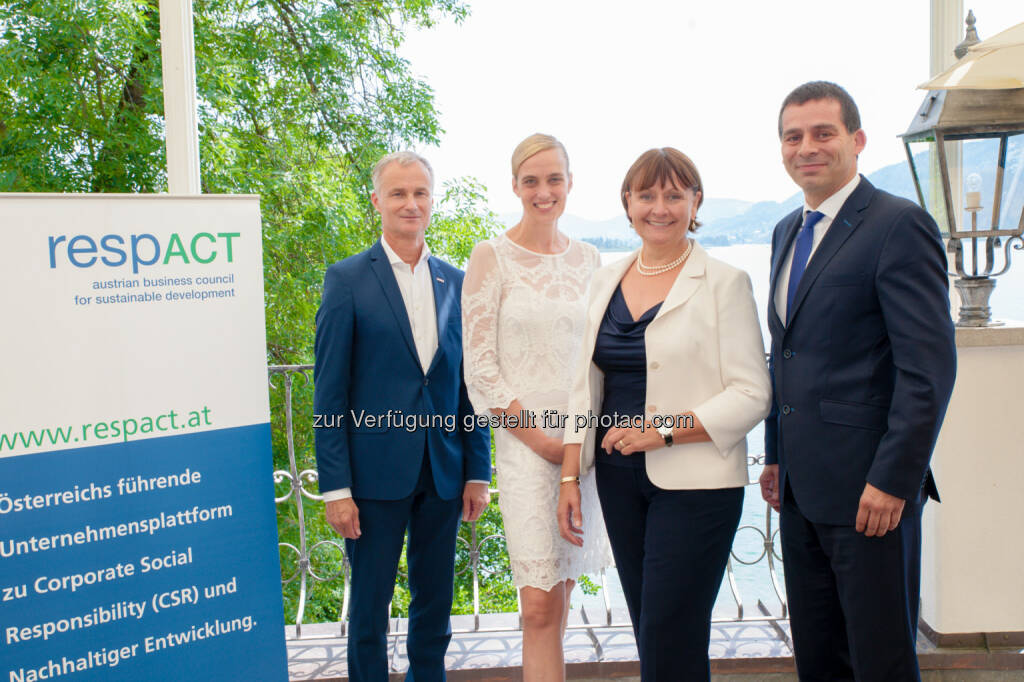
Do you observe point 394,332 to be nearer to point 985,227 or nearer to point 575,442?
point 575,442

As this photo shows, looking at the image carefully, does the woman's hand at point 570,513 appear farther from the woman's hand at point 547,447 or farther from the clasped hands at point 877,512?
the clasped hands at point 877,512

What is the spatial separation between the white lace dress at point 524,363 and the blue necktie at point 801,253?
576 millimetres

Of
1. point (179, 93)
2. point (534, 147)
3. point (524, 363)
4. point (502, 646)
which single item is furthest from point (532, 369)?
point (179, 93)

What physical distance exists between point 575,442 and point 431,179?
35.3 inches

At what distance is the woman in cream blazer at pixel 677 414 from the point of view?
169cm

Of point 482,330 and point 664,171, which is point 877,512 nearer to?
point 664,171

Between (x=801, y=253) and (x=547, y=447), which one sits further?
(x=547, y=447)

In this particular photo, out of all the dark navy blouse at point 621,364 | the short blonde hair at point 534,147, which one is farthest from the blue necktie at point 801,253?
the short blonde hair at point 534,147

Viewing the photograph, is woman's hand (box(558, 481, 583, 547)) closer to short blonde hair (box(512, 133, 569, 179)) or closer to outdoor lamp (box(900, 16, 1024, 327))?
short blonde hair (box(512, 133, 569, 179))

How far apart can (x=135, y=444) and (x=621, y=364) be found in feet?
4.49

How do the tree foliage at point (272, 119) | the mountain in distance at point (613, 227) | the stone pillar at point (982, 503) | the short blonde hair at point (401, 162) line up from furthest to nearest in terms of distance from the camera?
the tree foliage at point (272, 119) → the stone pillar at point (982, 503) → the short blonde hair at point (401, 162) → the mountain in distance at point (613, 227)

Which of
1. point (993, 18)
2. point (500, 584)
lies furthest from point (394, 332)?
point (500, 584)

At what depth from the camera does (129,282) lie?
1.96 meters

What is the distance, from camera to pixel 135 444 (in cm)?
197
